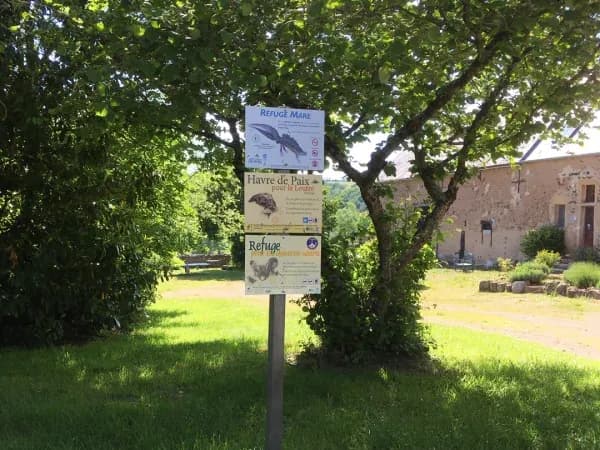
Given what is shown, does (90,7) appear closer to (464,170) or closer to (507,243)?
(464,170)

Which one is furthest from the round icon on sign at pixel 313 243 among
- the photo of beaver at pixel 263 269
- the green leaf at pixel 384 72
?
the green leaf at pixel 384 72

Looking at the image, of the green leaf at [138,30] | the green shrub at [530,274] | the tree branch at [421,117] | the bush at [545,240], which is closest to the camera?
the green leaf at [138,30]

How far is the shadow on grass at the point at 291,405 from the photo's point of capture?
451cm

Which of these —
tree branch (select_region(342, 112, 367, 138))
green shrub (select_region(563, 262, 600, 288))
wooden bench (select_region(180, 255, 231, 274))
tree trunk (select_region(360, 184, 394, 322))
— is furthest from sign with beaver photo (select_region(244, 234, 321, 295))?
wooden bench (select_region(180, 255, 231, 274))

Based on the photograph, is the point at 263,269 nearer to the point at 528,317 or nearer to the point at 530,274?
the point at 528,317

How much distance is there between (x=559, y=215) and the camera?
86.2ft

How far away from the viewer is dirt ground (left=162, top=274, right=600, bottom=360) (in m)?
10.7

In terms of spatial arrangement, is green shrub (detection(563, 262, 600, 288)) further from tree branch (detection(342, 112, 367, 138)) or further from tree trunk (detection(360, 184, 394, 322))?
tree branch (detection(342, 112, 367, 138))

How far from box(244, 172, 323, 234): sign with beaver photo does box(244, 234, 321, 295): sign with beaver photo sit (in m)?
0.06

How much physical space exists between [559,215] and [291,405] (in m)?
23.8

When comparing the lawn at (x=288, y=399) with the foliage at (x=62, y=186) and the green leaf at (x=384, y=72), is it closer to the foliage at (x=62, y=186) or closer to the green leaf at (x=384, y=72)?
the foliage at (x=62, y=186)

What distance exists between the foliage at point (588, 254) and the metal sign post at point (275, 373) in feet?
70.7

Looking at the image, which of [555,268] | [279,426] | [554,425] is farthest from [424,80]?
[555,268]

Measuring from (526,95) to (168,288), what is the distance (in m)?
18.6
